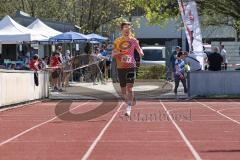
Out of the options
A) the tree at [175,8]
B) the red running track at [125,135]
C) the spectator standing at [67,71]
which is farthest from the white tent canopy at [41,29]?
the red running track at [125,135]

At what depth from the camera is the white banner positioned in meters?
27.2

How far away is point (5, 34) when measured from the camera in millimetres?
30750

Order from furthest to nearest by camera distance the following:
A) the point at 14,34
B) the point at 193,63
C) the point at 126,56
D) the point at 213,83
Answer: the point at 14,34, the point at 193,63, the point at 213,83, the point at 126,56

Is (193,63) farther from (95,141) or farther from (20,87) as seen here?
(95,141)

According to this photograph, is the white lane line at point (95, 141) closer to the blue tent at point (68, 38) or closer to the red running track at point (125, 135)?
the red running track at point (125, 135)

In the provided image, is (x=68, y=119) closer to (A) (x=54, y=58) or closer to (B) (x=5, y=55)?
(A) (x=54, y=58)

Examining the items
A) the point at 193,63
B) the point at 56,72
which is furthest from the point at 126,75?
the point at 56,72

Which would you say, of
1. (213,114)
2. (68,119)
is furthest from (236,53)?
(68,119)

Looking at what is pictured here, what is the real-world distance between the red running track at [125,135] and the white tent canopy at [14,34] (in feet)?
39.1

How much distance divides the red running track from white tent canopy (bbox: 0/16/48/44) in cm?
1192

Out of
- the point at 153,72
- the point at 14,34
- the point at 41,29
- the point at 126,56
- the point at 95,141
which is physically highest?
the point at 41,29

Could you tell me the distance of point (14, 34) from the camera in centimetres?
3058

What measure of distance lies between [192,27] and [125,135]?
15953 millimetres

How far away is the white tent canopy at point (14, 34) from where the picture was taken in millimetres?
30344
